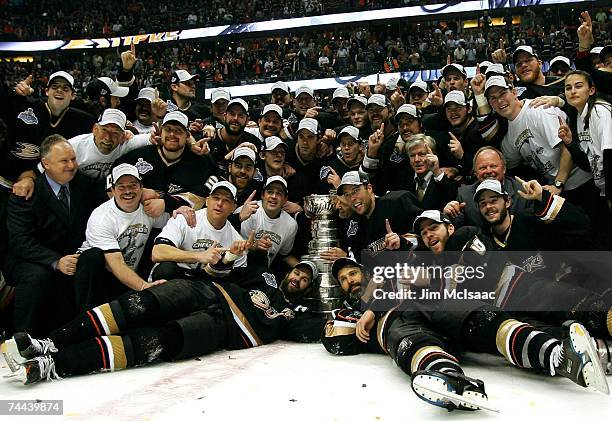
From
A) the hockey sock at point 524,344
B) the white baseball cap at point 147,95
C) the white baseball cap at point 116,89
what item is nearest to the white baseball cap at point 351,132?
the white baseball cap at point 147,95

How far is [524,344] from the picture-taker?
122 inches

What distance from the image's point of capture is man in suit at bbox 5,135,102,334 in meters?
4.40

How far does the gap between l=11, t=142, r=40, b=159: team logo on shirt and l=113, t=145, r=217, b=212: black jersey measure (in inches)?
30.3

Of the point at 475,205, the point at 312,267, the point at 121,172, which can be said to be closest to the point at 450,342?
the point at 475,205

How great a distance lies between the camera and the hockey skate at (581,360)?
2.66 m

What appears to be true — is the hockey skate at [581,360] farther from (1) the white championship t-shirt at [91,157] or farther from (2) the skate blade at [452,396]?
(1) the white championship t-shirt at [91,157]

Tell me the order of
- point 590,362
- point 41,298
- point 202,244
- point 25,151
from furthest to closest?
point 25,151
point 202,244
point 41,298
point 590,362

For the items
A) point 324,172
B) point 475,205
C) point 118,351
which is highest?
point 324,172

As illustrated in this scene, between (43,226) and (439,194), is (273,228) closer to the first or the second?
(439,194)

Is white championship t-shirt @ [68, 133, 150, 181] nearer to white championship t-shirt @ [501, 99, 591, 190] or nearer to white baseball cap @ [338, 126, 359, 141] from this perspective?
white baseball cap @ [338, 126, 359, 141]

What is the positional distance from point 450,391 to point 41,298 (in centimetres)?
323

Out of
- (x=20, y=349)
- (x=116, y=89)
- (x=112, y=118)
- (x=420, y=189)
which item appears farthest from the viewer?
(x=116, y=89)

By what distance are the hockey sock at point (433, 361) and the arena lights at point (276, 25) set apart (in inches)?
935

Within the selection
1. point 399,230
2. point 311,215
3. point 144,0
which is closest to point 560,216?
point 399,230
